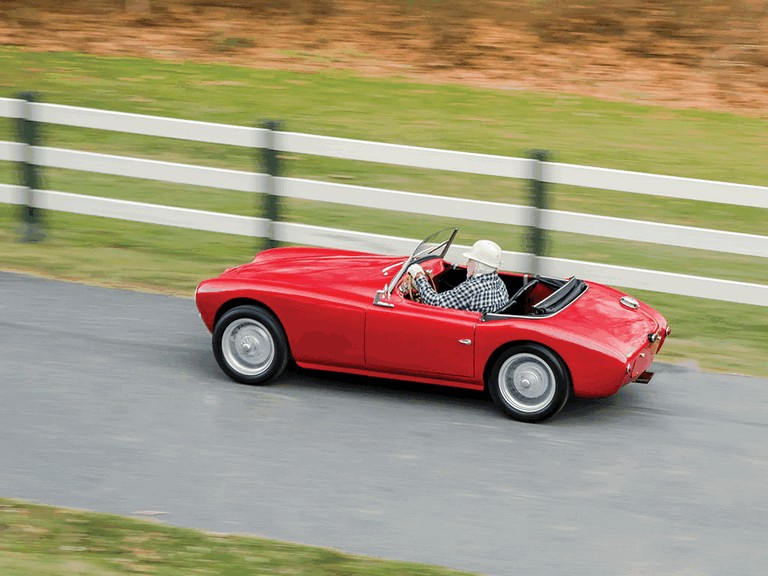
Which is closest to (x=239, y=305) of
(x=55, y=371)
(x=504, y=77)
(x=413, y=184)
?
(x=55, y=371)

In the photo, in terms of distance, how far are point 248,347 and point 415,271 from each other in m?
1.28

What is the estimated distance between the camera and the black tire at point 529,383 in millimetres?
8328

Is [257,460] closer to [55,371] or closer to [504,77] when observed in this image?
[55,371]

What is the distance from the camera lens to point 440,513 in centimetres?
721

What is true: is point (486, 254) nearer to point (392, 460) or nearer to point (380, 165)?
point (392, 460)

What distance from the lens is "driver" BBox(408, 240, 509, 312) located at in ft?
28.6

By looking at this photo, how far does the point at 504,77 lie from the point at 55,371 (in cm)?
1248

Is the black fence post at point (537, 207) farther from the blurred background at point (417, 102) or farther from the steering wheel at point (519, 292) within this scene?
the steering wheel at point (519, 292)

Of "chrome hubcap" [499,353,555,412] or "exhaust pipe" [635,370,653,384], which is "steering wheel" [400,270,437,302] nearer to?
"chrome hubcap" [499,353,555,412]

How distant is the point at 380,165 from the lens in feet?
52.6

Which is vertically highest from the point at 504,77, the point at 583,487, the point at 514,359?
the point at 504,77

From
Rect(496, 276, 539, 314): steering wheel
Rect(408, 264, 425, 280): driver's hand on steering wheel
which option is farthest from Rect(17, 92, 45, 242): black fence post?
Rect(496, 276, 539, 314): steering wheel

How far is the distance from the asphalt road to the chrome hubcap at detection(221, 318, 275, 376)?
0.16 m

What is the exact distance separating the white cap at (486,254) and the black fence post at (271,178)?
3.49 m
